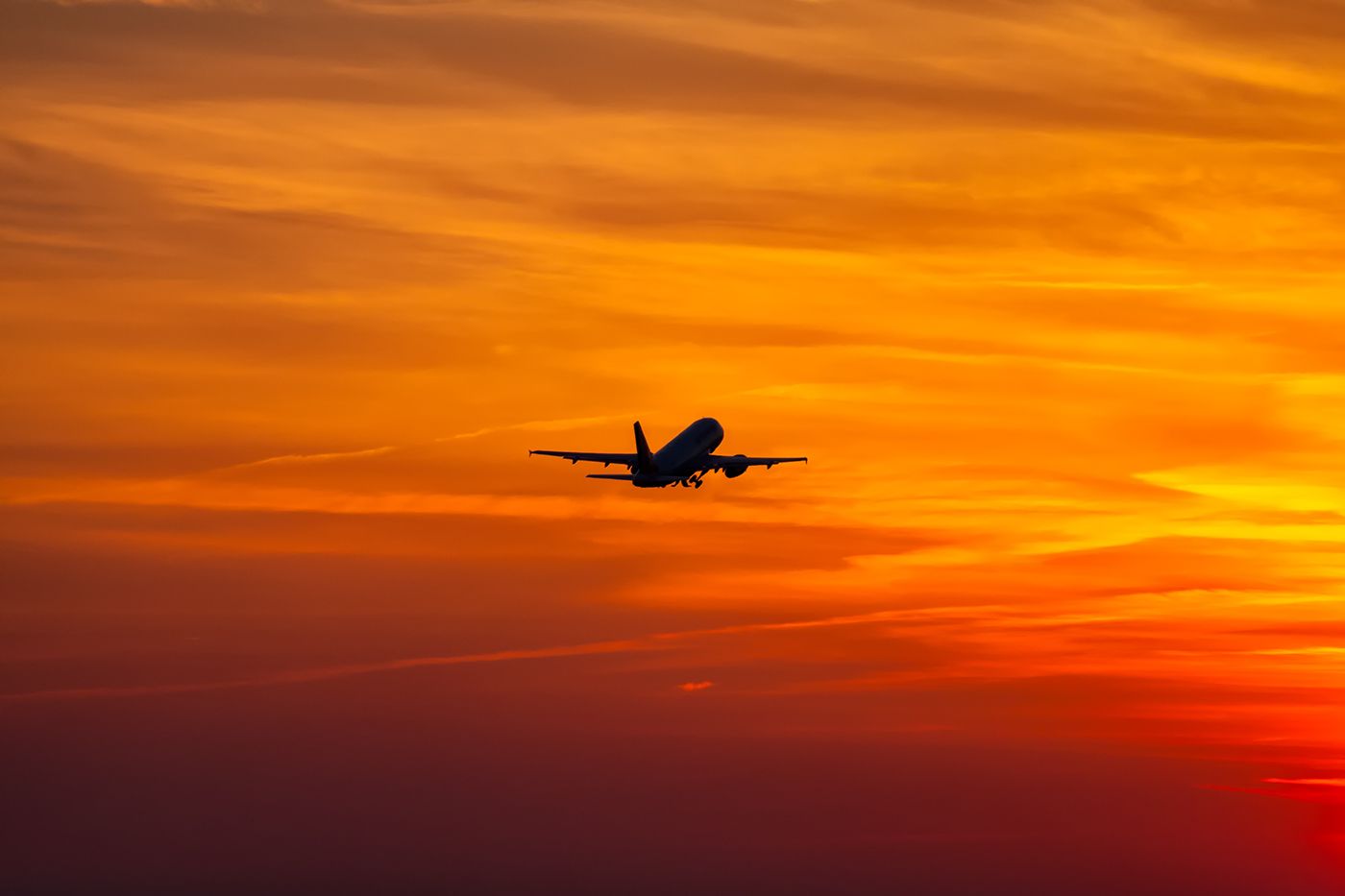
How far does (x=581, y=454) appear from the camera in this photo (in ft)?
656

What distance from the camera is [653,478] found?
199 metres

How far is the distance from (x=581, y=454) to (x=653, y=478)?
9.54 meters
